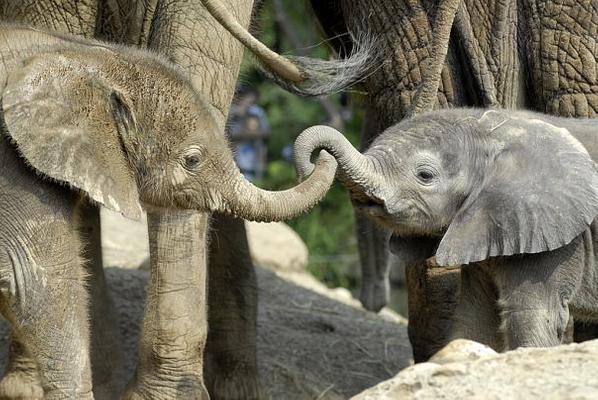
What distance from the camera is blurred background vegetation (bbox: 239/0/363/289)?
446 inches

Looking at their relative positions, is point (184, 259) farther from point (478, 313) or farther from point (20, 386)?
point (478, 313)

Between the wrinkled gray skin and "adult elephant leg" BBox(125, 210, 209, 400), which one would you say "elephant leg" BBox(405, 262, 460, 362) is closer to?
the wrinkled gray skin

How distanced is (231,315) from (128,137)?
161 cm

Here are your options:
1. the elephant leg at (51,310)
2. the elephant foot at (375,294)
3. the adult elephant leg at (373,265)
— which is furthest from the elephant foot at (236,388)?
the elephant foot at (375,294)

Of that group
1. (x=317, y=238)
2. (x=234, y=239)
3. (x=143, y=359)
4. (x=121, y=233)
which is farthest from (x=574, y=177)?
(x=317, y=238)

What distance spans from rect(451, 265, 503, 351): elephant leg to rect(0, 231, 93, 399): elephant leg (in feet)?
3.56

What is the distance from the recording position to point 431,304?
503 cm

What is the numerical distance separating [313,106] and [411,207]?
8.75 meters

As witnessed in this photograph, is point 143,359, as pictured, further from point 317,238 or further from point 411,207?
point 317,238

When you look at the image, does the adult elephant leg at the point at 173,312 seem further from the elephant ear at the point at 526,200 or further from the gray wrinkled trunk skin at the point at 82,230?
the elephant ear at the point at 526,200

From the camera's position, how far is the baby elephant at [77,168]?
3961 millimetres

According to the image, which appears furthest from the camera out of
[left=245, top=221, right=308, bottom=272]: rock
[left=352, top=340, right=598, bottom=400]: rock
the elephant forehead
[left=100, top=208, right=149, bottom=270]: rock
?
[left=245, top=221, right=308, bottom=272]: rock

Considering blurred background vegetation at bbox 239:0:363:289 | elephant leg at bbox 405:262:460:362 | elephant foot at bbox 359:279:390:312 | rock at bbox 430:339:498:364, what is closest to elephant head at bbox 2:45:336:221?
rock at bbox 430:339:498:364

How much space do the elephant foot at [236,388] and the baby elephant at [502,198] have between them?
132 centimetres
